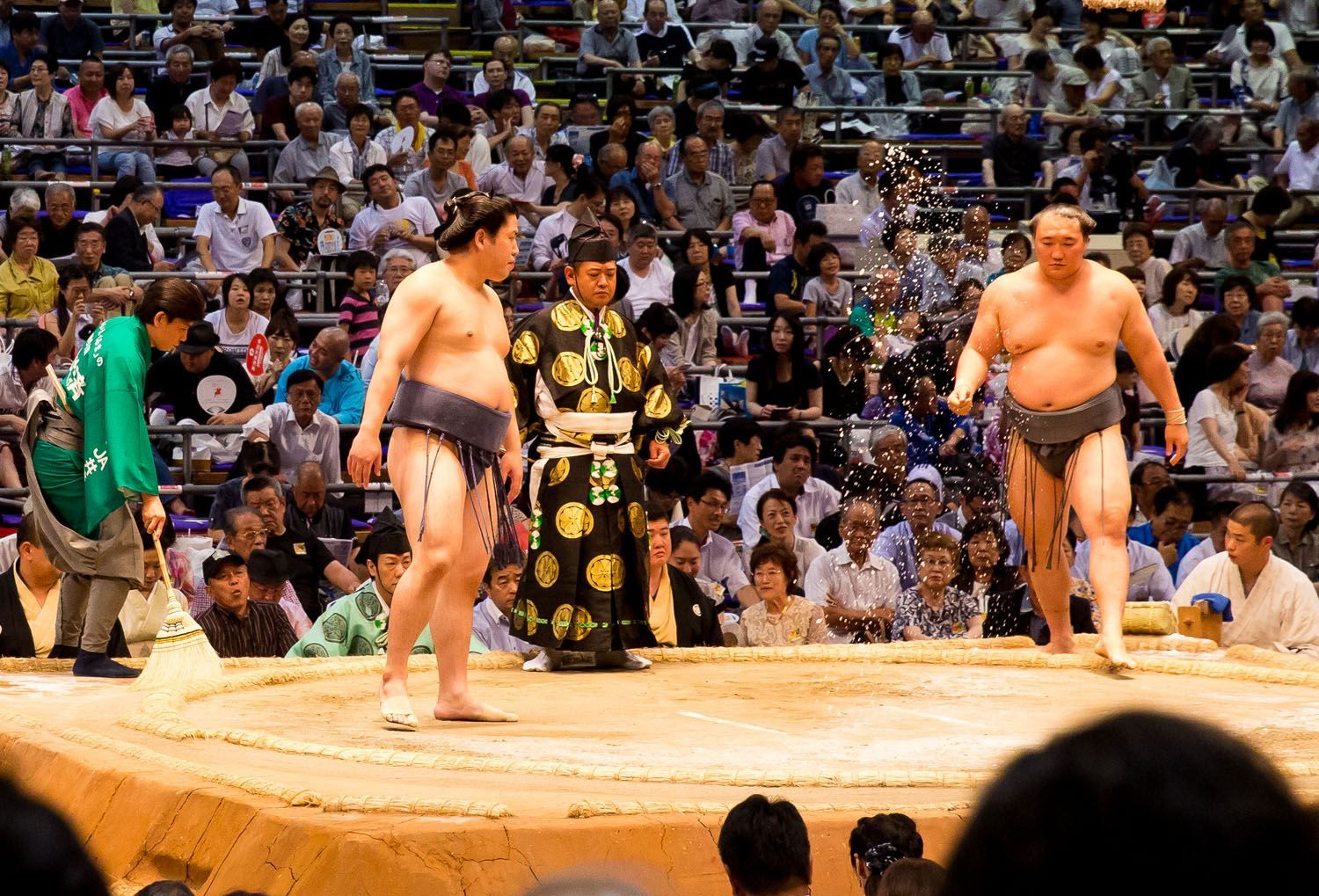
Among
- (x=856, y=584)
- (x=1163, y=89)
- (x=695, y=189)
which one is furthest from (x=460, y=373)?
(x=1163, y=89)

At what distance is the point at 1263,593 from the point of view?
4875mm

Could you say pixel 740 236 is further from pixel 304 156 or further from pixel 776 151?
pixel 304 156

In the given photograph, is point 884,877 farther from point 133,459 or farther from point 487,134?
point 487,134

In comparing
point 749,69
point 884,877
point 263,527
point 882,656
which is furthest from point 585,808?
point 749,69

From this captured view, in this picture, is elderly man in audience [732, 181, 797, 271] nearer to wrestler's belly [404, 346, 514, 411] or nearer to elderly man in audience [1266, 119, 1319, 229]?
elderly man in audience [1266, 119, 1319, 229]

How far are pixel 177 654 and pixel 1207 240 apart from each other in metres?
5.84

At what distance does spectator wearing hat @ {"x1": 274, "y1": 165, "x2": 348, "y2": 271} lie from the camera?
718 centimetres

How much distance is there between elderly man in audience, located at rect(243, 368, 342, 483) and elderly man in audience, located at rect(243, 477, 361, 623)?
55 cm

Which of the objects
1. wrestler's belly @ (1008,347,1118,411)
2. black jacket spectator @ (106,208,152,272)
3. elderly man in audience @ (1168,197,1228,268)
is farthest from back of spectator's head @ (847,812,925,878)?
elderly man in audience @ (1168,197,1228,268)

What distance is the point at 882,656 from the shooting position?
14.8ft

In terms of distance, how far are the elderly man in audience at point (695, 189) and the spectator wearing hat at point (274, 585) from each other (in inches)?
134

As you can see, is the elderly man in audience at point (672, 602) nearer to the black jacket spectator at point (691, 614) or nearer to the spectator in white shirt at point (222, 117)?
the black jacket spectator at point (691, 614)

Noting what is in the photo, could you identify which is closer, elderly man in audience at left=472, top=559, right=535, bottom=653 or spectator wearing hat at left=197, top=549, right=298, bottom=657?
spectator wearing hat at left=197, top=549, right=298, bottom=657

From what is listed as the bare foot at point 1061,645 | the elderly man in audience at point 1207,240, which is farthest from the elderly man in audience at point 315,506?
the elderly man in audience at point 1207,240
